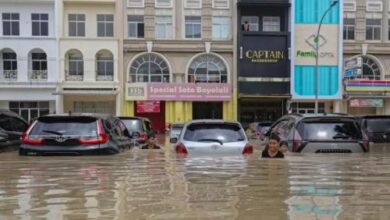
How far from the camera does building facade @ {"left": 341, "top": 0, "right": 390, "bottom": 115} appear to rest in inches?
1919

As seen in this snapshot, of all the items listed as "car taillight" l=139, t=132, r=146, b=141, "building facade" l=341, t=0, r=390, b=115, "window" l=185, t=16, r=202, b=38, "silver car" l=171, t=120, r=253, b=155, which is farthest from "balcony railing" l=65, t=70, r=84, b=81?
"silver car" l=171, t=120, r=253, b=155

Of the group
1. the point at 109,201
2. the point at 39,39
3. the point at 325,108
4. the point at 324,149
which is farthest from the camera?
the point at 325,108

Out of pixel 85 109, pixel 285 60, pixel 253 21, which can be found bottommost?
pixel 85 109

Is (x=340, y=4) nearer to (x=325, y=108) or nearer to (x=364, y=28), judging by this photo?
(x=364, y=28)

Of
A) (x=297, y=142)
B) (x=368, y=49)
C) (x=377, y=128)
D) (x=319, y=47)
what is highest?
(x=319, y=47)

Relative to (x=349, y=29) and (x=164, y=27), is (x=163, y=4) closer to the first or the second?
(x=164, y=27)

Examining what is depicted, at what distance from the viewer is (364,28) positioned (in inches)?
1946

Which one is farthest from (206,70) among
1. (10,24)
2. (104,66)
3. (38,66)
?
(10,24)

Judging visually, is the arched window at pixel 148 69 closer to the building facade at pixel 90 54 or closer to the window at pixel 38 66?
the building facade at pixel 90 54

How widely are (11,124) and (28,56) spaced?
34740 mm

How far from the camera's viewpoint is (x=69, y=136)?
10.6 meters

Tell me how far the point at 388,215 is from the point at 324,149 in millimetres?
6596

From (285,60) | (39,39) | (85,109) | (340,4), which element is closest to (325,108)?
(285,60)

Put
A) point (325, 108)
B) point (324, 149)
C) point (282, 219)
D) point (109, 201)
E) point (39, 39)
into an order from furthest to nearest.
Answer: point (325, 108)
point (39, 39)
point (324, 149)
point (109, 201)
point (282, 219)
